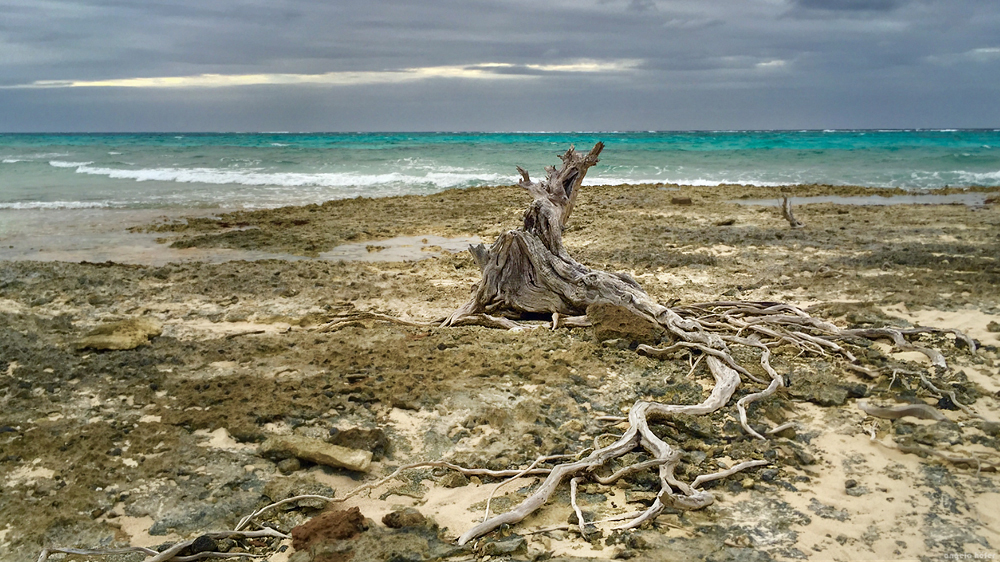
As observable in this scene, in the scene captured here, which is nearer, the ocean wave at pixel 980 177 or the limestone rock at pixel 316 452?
the limestone rock at pixel 316 452

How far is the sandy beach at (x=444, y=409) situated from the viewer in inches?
131

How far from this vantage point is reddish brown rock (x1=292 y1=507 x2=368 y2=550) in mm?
3232

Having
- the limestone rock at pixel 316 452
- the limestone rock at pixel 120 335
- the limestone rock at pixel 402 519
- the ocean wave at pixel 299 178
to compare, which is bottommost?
the limestone rock at pixel 402 519

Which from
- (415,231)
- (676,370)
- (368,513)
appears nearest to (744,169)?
(415,231)

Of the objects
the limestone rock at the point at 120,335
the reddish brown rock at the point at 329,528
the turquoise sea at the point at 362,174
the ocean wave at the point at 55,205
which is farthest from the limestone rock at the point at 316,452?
the ocean wave at the point at 55,205

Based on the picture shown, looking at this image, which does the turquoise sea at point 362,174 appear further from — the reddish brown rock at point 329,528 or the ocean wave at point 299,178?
the reddish brown rock at point 329,528

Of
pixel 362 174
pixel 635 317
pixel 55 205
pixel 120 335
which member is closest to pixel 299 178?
pixel 362 174

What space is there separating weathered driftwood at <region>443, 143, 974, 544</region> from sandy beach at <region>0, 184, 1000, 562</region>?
18 cm

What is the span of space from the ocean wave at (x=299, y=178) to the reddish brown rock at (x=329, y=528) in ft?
60.7

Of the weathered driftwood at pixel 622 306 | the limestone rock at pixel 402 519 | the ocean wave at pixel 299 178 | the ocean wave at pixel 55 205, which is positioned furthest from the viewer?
the ocean wave at pixel 299 178

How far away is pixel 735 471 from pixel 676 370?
1.67m

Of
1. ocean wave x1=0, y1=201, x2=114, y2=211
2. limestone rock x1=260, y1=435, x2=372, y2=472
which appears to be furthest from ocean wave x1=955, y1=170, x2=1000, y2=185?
ocean wave x1=0, y1=201, x2=114, y2=211

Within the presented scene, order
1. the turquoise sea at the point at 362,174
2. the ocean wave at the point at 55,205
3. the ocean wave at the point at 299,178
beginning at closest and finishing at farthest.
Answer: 1. the ocean wave at the point at 55,205
2. the turquoise sea at the point at 362,174
3. the ocean wave at the point at 299,178

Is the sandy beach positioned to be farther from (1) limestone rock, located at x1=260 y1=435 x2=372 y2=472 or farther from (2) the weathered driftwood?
(2) the weathered driftwood
